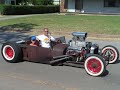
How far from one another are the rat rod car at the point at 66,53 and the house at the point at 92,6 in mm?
32326

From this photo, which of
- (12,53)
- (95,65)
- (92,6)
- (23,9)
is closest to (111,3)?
(92,6)

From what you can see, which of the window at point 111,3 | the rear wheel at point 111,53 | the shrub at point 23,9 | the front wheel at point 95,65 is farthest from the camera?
the window at point 111,3

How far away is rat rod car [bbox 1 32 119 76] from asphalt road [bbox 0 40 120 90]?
0.18 m

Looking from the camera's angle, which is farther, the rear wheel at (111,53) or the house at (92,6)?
the house at (92,6)

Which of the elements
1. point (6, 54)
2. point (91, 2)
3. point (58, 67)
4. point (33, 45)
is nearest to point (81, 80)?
point (58, 67)

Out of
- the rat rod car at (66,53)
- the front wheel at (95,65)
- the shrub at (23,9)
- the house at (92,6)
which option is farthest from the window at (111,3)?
the front wheel at (95,65)

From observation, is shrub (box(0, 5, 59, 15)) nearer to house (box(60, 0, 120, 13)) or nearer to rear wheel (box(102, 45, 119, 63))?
house (box(60, 0, 120, 13))

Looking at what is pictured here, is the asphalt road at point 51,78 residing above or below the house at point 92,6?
below

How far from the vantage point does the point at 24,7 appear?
41844 mm

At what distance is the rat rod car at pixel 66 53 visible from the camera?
27.5 feet

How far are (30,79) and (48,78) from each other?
0.42 metres

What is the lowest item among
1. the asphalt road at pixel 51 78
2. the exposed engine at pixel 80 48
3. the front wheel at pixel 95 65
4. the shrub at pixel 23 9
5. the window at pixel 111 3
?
the asphalt road at pixel 51 78

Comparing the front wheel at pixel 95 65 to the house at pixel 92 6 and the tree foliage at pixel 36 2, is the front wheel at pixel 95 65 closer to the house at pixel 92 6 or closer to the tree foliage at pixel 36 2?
the house at pixel 92 6

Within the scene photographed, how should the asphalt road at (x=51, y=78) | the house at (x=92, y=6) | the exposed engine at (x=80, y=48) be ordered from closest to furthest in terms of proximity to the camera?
the asphalt road at (x=51, y=78)
the exposed engine at (x=80, y=48)
the house at (x=92, y=6)
